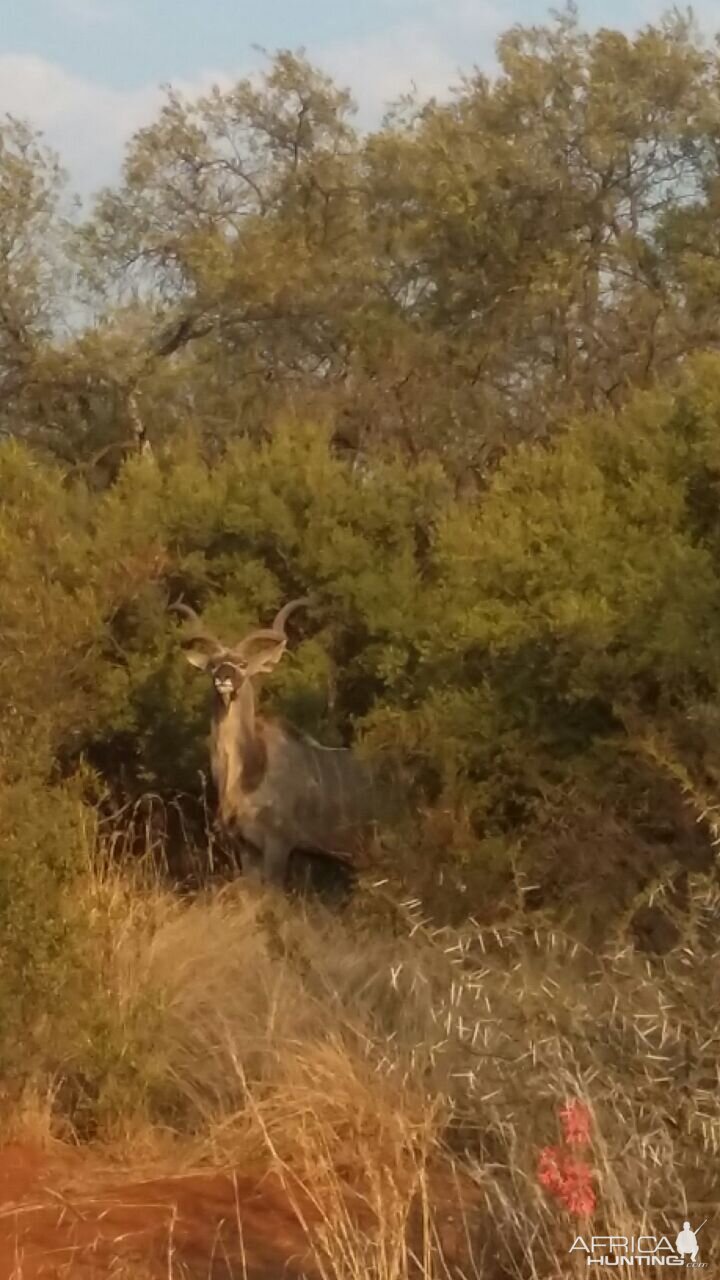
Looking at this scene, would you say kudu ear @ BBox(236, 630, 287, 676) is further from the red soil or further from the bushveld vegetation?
the red soil

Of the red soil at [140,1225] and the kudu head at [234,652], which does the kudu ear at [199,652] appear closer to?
the kudu head at [234,652]

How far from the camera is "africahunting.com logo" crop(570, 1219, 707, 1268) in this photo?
4793 millimetres

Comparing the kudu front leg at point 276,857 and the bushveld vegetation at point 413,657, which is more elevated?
the bushveld vegetation at point 413,657

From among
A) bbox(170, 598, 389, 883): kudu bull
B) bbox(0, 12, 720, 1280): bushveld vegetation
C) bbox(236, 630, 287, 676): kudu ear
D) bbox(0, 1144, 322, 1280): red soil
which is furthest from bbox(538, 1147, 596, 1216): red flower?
bbox(236, 630, 287, 676): kudu ear

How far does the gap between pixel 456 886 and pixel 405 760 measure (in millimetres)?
1401

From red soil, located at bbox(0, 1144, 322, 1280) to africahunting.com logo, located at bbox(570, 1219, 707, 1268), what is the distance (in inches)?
46.6

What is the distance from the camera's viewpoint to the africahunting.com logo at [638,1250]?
15.7ft

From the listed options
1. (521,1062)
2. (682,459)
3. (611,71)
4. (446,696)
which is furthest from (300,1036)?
(611,71)

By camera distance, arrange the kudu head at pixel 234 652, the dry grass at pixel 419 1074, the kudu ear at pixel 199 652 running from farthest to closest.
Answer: the kudu ear at pixel 199 652
the kudu head at pixel 234 652
the dry grass at pixel 419 1074

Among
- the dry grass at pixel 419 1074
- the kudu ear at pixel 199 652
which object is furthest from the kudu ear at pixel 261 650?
the dry grass at pixel 419 1074

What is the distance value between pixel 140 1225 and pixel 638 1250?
2.07 m

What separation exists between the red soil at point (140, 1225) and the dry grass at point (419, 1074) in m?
0.15

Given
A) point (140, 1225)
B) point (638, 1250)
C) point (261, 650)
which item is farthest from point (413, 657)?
point (638, 1250)

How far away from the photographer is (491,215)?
20250 millimetres
